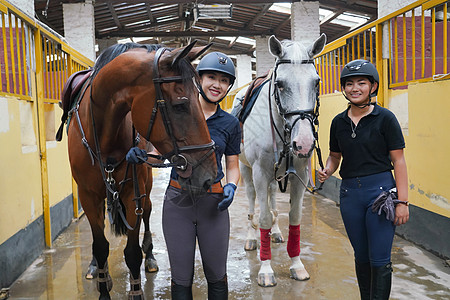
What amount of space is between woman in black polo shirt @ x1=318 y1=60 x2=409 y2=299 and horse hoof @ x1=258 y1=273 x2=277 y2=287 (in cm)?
88

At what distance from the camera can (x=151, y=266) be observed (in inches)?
128

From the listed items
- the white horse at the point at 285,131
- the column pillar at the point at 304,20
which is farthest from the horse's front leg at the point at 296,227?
the column pillar at the point at 304,20

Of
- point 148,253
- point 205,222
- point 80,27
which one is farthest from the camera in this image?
point 80,27

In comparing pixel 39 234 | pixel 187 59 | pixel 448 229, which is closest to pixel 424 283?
pixel 448 229

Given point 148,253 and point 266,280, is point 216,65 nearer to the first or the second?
point 266,280

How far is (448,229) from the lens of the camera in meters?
3.14

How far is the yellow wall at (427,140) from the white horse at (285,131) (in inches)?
50.2

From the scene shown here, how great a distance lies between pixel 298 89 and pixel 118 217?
1.51m

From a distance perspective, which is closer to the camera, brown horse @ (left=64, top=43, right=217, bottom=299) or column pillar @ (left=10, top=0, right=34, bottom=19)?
brown horse @ (left=64, top=43, right=217, bottom=299)

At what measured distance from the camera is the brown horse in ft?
5.11

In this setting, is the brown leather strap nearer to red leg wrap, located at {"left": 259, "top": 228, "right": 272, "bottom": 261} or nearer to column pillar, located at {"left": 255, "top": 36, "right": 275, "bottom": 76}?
red leg wrap, located at {"left": 259, "top": 228, "right": 272, "bottom": 261}

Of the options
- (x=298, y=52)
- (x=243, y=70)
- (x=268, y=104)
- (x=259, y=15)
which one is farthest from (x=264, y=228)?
(x=243, y=70)

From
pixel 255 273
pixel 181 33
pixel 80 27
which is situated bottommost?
pixel 255 273


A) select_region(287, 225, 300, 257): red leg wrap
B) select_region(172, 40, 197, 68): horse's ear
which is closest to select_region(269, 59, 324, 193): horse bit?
select_region(287, 225, 300, 257): red leg wrap
